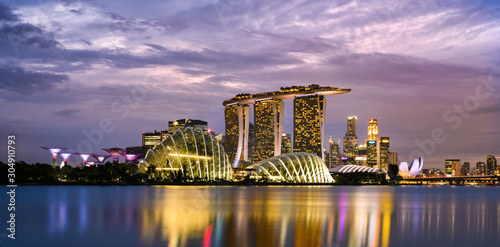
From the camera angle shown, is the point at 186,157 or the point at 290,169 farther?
the point at 290,169

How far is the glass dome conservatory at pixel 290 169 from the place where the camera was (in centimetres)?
16725

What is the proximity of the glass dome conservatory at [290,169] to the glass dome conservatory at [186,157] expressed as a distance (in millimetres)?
30481

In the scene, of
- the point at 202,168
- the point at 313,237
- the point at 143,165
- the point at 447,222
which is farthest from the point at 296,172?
the point at 313,237

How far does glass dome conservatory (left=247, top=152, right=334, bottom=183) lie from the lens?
549ft

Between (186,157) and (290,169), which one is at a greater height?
(186,157)

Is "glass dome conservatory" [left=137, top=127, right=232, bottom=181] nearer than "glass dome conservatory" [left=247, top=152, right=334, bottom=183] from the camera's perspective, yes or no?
Yes

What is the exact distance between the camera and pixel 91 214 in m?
42.0

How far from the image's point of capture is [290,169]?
553 feet

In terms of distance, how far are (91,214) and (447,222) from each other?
26263mm

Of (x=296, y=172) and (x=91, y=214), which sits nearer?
(x=91, y=214)

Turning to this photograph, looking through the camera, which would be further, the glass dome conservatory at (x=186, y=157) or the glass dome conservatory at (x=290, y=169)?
the glass dome conservatory at (x=290, y=169)

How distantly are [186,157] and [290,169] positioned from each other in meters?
43.7

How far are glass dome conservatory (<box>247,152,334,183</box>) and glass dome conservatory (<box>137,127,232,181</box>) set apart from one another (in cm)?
3048

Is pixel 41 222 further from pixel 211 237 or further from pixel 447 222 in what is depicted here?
pixel 447 222
